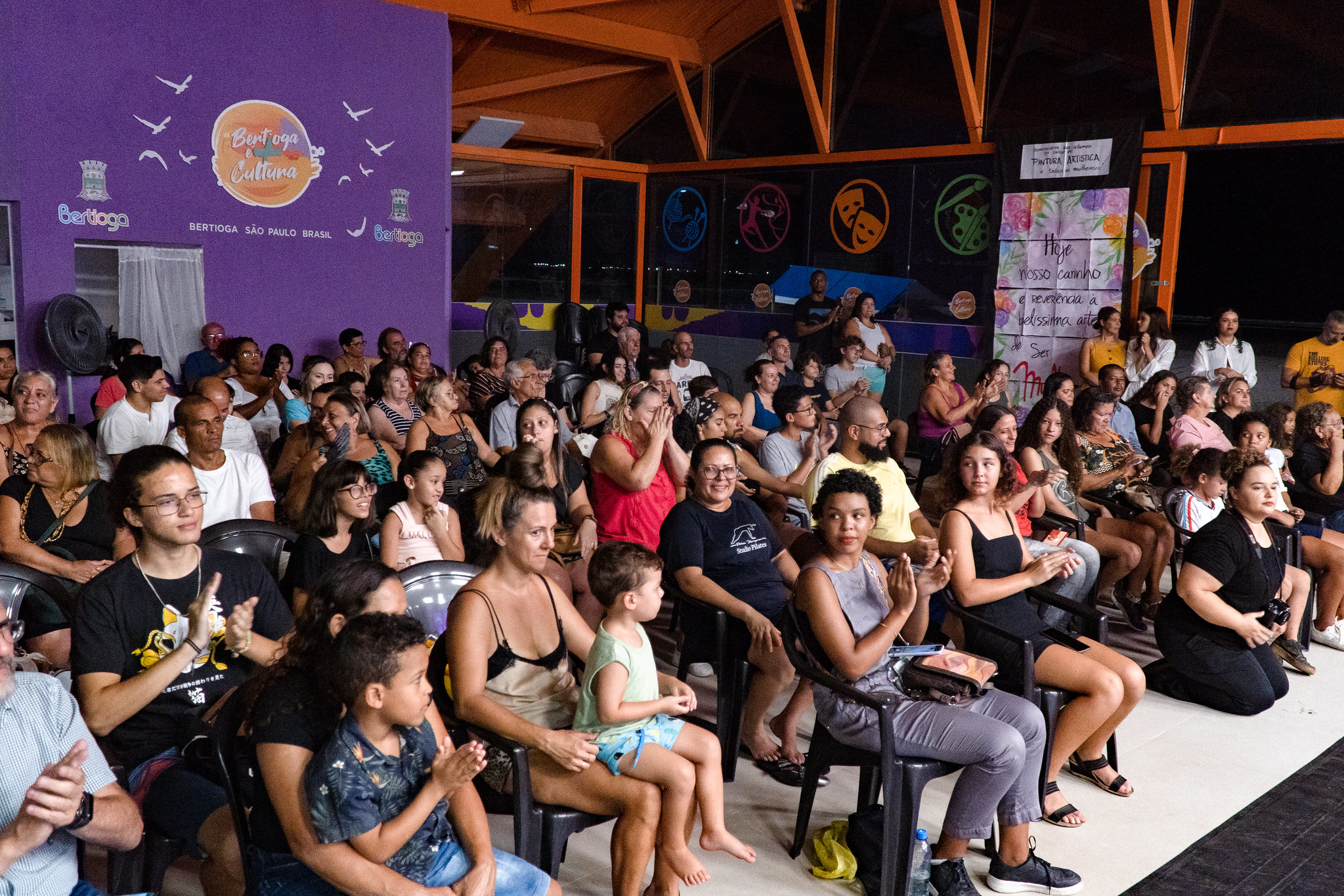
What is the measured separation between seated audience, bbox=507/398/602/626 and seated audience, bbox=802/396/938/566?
3.26 feet

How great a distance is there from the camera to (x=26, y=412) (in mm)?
4516

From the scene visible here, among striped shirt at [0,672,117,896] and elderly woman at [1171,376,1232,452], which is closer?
striped shirt at [0,672,117,896]

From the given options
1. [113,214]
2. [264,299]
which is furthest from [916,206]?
[113,214]

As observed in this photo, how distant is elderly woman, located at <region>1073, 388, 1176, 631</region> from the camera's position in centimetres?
547

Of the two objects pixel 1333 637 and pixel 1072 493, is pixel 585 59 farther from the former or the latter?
pixel 1333 637

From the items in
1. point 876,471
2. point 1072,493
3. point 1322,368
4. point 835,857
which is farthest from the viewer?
point 1322,368

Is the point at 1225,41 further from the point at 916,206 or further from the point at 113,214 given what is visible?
the point at 113,214

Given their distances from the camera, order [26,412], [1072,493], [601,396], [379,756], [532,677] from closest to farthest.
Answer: [379,756]
[532,677]
[26,412]
[1072,493]
[601,396]

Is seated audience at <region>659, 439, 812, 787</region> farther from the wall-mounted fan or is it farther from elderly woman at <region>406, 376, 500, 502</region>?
the wall-mounted fan

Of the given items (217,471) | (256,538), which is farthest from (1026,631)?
(217,471)

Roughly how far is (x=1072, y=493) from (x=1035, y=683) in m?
2.19

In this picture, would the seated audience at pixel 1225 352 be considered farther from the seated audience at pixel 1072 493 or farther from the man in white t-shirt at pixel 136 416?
the man in white t-shirt at pixel 136 416

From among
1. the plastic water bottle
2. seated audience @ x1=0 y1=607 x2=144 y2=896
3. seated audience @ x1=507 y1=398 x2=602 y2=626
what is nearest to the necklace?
seated audience @ x1=0 y1=607 x2=144 y2=896

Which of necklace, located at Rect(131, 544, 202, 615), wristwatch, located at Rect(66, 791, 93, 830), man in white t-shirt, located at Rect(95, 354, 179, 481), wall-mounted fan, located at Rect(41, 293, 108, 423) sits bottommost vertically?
wristwatch, located at Rect(66, 791, 93, 830)
